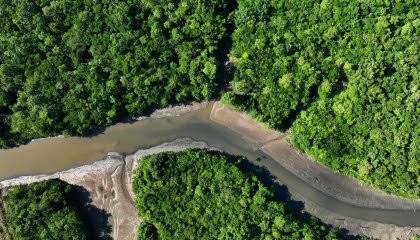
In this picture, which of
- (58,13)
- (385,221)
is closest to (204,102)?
(58,13)

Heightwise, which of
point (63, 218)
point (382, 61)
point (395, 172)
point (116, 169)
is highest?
point (382, 61)

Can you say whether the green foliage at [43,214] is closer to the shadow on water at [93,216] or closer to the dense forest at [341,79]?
the shadow on water at [93,216]

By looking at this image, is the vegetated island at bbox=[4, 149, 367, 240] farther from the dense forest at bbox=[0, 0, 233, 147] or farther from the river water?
the dense forest at bbox=[0, 0, 233, 147]

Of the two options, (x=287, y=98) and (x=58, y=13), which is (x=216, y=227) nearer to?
(x=287, y=98)

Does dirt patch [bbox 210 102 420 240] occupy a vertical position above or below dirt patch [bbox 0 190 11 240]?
above

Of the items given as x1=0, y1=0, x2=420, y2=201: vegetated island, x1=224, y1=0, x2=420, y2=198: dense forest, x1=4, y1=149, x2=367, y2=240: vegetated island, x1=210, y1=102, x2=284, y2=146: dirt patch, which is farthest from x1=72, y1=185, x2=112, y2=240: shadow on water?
x1=224, y1=0, x2=420, y2=198: dense forest

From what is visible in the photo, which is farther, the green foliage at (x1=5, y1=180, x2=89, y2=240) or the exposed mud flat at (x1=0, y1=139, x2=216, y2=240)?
the exposed mud flat at (x1=0, y1=139, x2=216, y2=240)
